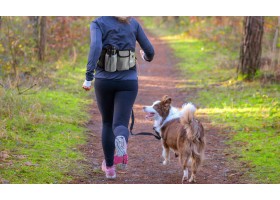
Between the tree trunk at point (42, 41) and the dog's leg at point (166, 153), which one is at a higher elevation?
the tree trunk at point (42, 41)

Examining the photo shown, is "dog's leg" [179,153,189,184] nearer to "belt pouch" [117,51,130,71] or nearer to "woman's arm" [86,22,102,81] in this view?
"belt pouch" [117,51,130,71]

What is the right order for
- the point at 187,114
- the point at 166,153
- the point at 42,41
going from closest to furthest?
the point at 187,114
the point at 166,153
the point at 42,41

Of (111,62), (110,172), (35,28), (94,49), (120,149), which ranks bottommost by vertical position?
(110,172)

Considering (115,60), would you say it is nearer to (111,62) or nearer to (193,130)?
(111,62)

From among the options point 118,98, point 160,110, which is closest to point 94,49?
point 118,98

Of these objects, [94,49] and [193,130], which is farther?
[193,130]

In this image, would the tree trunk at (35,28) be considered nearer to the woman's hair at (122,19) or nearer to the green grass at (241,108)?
the green grass at (241,108)

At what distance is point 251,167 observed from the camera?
268 inches

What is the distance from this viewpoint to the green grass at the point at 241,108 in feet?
23.6

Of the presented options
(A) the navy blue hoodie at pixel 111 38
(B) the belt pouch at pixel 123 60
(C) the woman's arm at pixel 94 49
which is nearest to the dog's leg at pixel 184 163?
(A) the navy blue hoodie at pixel 111 38

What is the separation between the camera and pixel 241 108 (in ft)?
35.4

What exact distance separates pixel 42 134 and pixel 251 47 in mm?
7490

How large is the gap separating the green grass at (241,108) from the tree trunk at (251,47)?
43 cm

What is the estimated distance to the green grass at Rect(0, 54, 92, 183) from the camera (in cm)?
612
